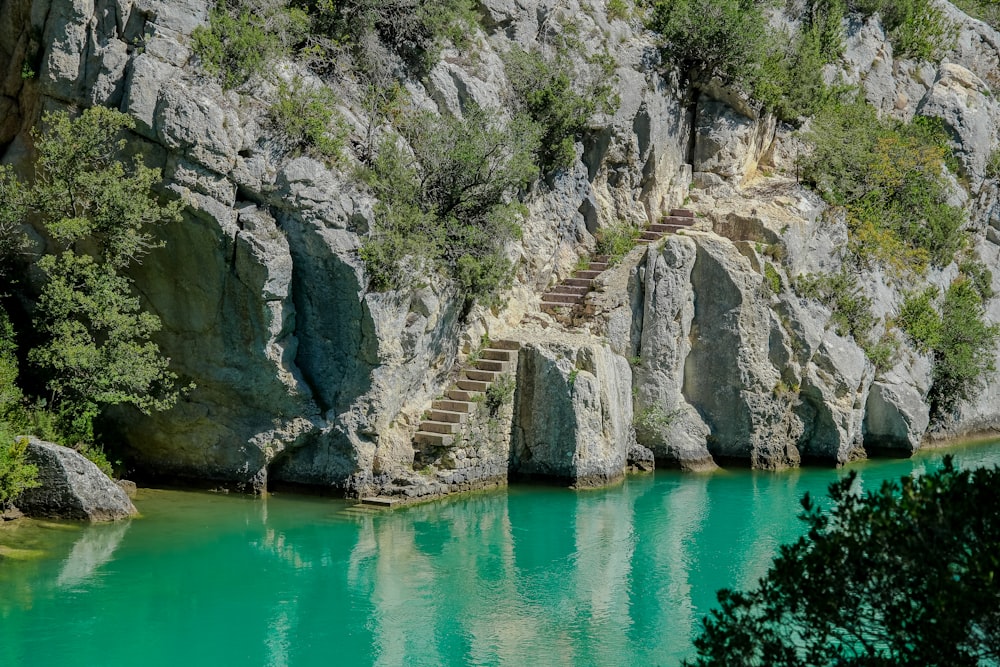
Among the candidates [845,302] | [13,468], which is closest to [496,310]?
[845,302]

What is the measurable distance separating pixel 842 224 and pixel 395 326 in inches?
605

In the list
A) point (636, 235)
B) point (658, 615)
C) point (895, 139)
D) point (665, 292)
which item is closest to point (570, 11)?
point (636, 235)

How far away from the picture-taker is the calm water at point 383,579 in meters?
13.5

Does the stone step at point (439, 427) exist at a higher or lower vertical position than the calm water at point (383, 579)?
higher

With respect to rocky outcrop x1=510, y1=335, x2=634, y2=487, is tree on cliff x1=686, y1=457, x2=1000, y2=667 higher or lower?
lower

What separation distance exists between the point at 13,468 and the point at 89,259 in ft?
13.1

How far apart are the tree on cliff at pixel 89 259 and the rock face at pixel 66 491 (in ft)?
4.22

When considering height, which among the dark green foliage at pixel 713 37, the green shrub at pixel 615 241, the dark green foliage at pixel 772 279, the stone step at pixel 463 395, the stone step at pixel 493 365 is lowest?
the stone step at pixel 463 395

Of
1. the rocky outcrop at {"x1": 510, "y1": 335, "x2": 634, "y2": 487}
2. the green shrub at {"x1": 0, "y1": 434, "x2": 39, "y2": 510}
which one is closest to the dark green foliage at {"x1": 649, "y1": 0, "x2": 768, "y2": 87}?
the rocky outcrop at {"x1": 510, "y1": 335, "x2": 634, "y2": 487}

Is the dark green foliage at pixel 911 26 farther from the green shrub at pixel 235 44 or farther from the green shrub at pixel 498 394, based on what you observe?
the green shrub at pixel 235 44

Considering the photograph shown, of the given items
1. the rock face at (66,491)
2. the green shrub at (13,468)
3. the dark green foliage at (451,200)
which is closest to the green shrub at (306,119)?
the dark green foliage at (451,200)

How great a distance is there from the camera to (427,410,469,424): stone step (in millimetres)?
22250

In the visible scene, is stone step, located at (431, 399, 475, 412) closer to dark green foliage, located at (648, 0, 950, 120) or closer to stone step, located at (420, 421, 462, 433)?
stone step, located at (420, 421, 462, 433)

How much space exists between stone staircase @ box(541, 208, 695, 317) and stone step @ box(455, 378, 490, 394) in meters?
3.76
